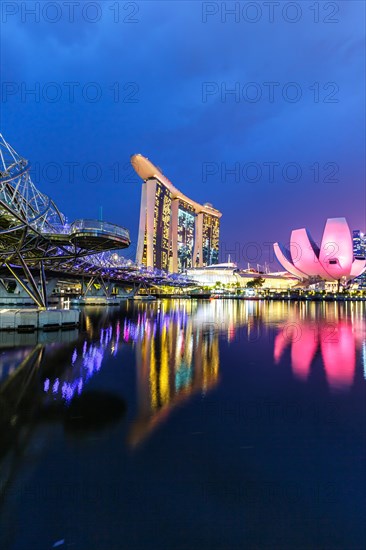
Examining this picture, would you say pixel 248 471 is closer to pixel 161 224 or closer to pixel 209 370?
pixel 209 370

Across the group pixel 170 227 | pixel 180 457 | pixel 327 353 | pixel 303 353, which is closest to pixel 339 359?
pixel 327 353

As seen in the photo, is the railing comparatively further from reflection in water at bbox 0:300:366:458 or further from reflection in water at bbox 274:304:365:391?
reflection in water at bbox 274:304:365:391

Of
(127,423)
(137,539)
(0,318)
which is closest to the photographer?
(137,539)

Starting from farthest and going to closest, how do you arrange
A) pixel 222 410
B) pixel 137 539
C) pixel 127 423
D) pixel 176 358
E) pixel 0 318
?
pixel 0 318
pixel 176 358
pixel 222 410
pixel 127 423
pixel 137 539

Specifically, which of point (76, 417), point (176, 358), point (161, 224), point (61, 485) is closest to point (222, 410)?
point (76, 417)

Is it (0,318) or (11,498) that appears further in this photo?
(0,318)

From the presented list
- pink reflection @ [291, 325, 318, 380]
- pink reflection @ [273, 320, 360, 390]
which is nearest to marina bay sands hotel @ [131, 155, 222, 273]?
pink reflection @ [273, 320, 360, 390]

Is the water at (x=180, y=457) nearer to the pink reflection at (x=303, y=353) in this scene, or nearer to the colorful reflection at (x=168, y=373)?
the colorful reflection at (x=168, y=373)
